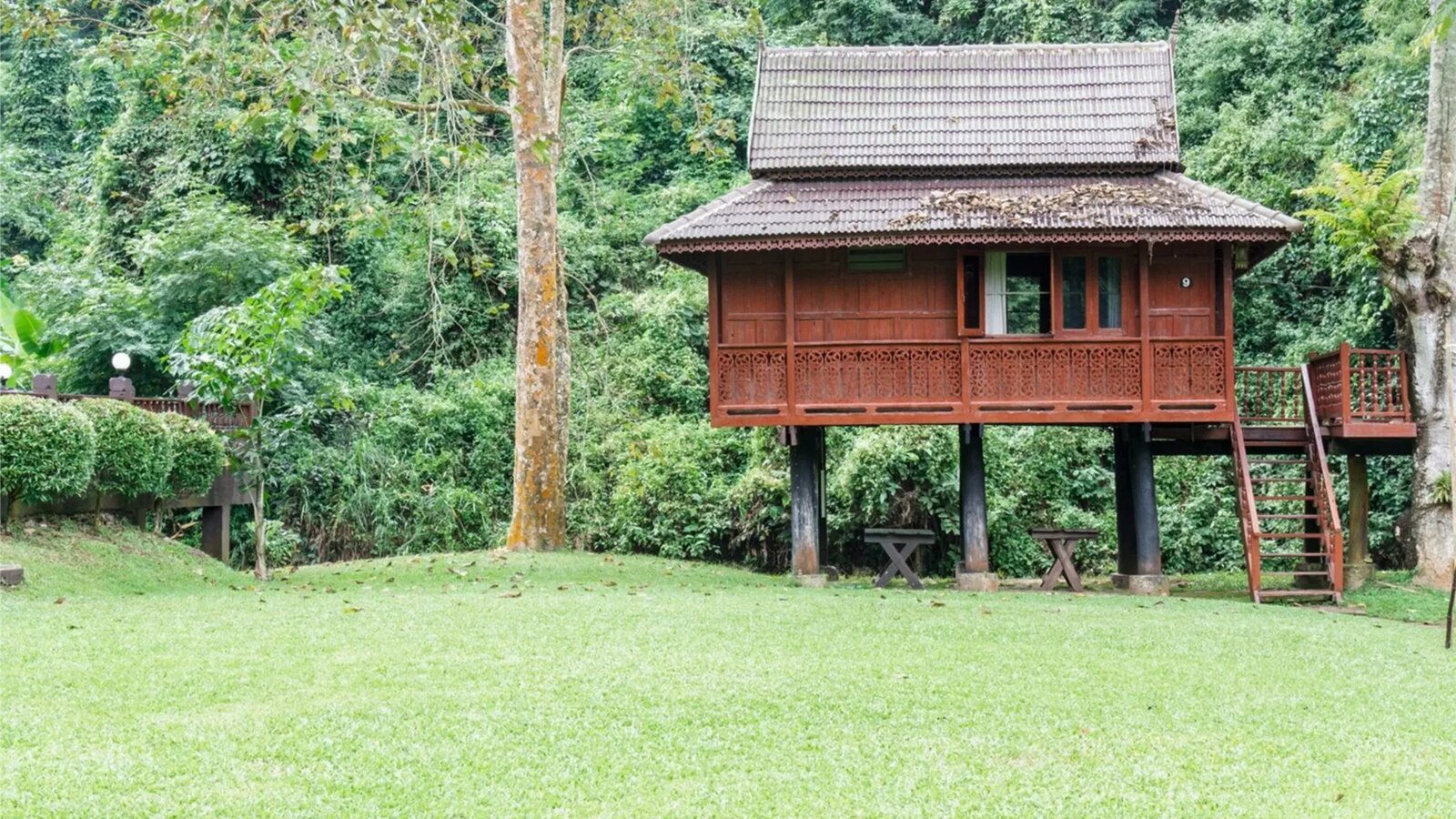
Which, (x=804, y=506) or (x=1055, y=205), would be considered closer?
(x=1055, y=205)

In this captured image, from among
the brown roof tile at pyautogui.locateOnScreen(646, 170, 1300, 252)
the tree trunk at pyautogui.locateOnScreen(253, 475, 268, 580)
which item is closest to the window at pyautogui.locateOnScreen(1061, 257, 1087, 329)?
the brown roof tile at pyautogui.locateOnScreen(646, 170, 1300, 252)

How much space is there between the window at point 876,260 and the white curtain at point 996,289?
0.96 metres

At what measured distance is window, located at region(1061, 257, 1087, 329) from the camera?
15.9m

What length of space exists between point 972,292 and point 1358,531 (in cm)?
599

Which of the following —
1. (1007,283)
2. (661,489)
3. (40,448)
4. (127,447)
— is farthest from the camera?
(661,489)

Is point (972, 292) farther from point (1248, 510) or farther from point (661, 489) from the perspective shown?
point (661, 489)

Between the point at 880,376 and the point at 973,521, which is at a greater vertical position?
the point at 880,376

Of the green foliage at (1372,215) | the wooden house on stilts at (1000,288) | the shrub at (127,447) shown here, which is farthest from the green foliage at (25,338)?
the green foliage at (1372,215)

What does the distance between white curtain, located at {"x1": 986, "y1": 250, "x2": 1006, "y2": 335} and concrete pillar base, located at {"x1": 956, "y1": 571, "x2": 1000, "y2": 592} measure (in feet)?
8.82

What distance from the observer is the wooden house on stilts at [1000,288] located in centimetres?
1523

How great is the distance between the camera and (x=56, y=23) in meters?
13.5

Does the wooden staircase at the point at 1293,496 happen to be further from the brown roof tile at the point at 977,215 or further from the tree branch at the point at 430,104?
the tree branch at the point at 430,104

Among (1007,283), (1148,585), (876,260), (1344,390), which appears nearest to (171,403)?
(876,260)

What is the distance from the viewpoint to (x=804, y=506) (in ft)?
53.5
